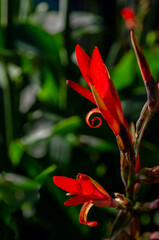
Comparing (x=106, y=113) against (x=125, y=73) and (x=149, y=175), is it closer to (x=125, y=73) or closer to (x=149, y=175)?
(x=149, y=175)

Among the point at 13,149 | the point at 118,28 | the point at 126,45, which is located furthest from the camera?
the point at 118,28

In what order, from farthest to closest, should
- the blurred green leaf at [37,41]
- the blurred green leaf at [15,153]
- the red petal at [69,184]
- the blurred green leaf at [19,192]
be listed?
the blurred green leaf at [37,41]
the blurred green leaf at [15,153]
the blurred green leaf at [19,192]
the red petal at [69,184]

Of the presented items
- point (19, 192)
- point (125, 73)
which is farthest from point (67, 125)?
point (125, 73)

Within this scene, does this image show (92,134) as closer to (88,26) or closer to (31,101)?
(31,101)

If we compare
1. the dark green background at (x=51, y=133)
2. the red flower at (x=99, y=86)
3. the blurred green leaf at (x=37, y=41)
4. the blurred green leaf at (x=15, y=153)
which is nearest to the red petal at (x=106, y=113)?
the red flower at (x=99, y=86)

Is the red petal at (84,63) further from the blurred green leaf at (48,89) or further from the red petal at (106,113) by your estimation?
the blurred green leaf at (48,89)

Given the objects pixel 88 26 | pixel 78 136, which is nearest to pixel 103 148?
pixel 78 136

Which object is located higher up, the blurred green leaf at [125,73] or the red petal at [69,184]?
the blurred green leaf at [125,73]

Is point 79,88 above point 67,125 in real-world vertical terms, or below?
above
